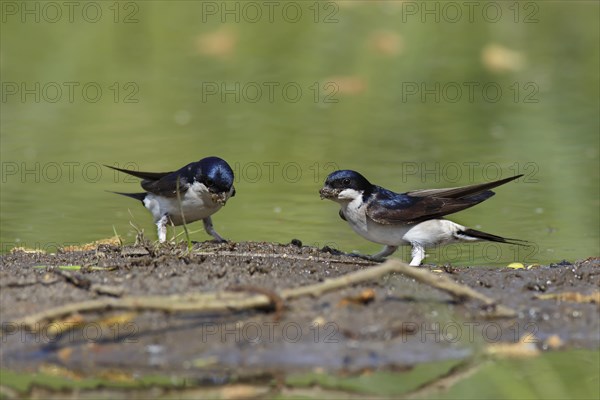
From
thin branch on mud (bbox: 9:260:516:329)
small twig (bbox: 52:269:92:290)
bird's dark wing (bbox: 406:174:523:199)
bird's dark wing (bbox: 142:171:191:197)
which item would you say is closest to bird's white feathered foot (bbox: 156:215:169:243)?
bird's dark wing (bbox: 142:171:191:197)

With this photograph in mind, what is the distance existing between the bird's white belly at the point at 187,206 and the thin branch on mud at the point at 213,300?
2.32 meters

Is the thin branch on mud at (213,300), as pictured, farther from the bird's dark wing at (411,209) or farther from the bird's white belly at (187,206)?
the bird's white belly at (187,206)

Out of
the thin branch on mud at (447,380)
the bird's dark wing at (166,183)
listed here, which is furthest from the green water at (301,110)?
the thin branch on mud at (447,380)

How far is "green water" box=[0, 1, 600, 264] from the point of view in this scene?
9.50 m

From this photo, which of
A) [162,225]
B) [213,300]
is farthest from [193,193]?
[213,300]

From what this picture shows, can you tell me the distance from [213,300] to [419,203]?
227 centimetres

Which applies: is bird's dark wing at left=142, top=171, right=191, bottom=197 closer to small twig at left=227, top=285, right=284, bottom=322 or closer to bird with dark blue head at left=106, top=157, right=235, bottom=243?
bird with dark blue head at left=106, top=157, right=235, bottom=243

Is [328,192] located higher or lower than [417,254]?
higher

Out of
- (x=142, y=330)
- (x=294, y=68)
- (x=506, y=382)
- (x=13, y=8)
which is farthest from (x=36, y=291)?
(x=13, y=8)

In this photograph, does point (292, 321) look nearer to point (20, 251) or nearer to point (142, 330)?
point (142, 330)

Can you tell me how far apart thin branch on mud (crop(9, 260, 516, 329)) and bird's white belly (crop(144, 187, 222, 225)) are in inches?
91.3

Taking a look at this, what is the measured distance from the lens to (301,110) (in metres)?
14.7

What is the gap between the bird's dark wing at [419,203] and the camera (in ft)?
23.8

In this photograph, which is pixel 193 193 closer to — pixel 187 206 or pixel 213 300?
pixel 187 206
